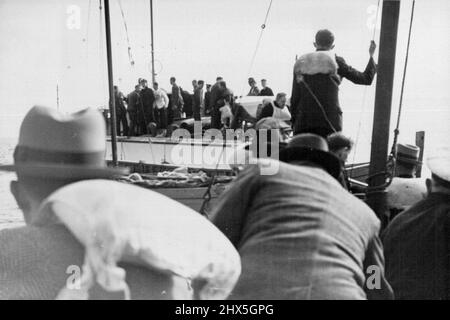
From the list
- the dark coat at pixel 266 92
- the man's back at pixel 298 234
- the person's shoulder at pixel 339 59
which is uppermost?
the person's shoulder at pixel 339 59

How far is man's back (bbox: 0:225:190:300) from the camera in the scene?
128cm

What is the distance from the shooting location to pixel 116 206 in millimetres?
1233

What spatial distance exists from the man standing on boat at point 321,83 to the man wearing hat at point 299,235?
1.71 m

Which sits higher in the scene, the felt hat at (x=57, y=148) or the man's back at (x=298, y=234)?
the felt hat at (x=57, y=148)

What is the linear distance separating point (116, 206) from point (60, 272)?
0.22 m

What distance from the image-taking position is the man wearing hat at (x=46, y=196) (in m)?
1.28

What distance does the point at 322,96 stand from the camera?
11.6 feet

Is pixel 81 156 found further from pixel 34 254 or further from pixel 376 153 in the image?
pixel 376 153

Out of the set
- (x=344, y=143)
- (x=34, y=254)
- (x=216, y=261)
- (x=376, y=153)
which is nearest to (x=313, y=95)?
(x=344, y=143)

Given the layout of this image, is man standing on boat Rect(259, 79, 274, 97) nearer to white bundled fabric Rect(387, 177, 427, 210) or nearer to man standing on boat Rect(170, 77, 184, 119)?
man standing on boat Rect(170, 77, 184, 119)

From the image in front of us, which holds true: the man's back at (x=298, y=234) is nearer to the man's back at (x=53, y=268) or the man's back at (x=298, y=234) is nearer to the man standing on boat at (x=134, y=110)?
the man's back at (x=53, y=268)

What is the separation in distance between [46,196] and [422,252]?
1548 millimetres

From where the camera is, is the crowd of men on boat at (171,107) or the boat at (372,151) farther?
the crowd of men on boat at (171,107)

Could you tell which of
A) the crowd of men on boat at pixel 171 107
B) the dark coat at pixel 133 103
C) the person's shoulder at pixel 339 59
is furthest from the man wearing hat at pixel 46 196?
the dark coat at pixel 133 103
